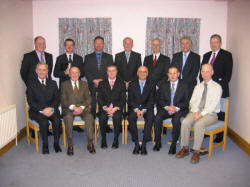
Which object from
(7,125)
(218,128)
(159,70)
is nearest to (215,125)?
(218,128)

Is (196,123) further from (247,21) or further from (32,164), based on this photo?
(32,164)

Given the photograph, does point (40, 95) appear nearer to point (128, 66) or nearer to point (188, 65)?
point (128, 66)

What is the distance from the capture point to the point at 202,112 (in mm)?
3879

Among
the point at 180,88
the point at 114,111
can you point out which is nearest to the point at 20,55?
the point at 114,111

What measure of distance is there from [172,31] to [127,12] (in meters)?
1.08

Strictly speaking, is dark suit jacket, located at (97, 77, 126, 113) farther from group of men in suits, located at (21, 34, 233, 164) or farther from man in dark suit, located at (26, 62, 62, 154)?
man in dark suit, located at (26, 62, 62, 154)

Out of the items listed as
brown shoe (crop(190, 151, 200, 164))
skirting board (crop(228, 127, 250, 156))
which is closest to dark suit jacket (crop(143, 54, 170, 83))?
brown shoe (crop(190, 151, 200, 164))

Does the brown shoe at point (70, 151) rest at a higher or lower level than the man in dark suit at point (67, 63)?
lower

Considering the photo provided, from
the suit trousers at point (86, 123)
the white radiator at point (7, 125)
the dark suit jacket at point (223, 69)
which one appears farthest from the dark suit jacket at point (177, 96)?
the white radiator at point (7, 125)

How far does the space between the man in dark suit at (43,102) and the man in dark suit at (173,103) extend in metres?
1.68

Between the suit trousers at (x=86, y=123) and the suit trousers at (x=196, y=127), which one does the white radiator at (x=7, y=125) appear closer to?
the suit trousers at (x=86, y=123)

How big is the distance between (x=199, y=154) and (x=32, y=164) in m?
2.49

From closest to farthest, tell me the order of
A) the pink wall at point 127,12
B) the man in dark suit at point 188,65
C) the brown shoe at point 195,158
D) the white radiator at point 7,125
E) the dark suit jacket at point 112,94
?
the brown shoe at point 195,158
the white radiator at point 7,125
the dark suit jacket at point 112,94
the man in dark suit at point 188,65
the pink wall at point 127,12

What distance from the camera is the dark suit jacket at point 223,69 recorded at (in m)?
4.32
